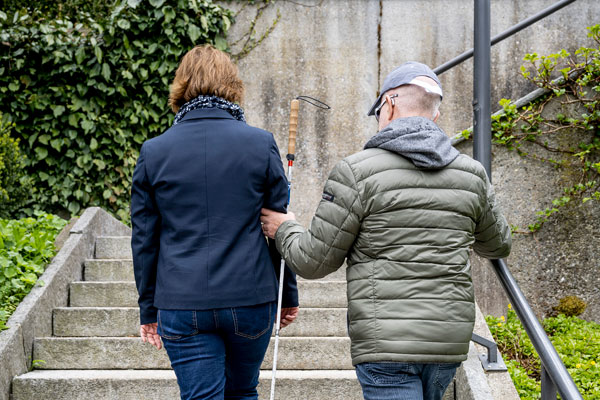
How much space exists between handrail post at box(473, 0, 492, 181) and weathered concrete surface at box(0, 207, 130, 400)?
8.42 ft

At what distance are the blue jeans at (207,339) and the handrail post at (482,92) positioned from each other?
1.46 m

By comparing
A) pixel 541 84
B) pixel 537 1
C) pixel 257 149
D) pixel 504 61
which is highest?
pixel 537 1

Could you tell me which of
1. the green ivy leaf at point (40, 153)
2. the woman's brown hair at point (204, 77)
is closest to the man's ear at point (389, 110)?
the woman's brown hair at point (204, 77)

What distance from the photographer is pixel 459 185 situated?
6.16 feet

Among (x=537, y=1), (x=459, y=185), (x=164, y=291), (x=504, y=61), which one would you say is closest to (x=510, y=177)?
(x=504, y=61)

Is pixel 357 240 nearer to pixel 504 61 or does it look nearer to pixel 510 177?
pixel 510 177

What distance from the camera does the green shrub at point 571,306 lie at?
4.94 m

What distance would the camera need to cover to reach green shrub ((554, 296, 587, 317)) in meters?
4.94

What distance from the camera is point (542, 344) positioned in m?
2.15

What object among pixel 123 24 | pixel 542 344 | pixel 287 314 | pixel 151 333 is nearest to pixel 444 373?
pixel 542 344

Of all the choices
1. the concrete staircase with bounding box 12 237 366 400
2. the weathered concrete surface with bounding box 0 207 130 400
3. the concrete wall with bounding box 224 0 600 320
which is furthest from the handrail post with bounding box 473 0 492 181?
the concrete wall with bounding box 224 0 600 320

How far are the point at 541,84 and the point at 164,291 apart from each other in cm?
421

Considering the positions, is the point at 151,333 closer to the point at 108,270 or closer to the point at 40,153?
the point at 108,270

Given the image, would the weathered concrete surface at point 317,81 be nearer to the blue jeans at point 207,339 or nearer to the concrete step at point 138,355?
the concrete step at point 138,355
